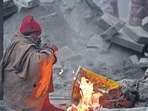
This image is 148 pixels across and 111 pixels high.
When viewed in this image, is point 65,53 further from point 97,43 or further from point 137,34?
point 137,34

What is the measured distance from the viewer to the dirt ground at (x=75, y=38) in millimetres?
10344

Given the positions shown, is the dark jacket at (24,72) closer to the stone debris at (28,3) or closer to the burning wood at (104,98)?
the burning wood at (104,98)

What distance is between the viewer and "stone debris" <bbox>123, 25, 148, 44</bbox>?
1049cm

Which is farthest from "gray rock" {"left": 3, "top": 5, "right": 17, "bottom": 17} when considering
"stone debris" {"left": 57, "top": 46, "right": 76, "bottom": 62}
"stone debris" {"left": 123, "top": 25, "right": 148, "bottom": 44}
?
"stone debris" {"left": 123, "top": 25, "right": 148, "bottom": 44}

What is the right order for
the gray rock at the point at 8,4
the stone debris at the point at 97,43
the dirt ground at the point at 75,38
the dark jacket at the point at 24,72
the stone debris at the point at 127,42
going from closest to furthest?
the dark jacket at the point at 24,72 < the dirt ground at the point at 75,38 < the stone debris at the point at 127,42 < the stone debris at the point at 97,43 < the gray rock at the point at 8,4

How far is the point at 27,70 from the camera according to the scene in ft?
20.8

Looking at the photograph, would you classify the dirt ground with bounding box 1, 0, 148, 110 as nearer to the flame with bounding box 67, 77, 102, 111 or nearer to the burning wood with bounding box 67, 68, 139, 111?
the flame with bounding box 67, 77, 102, 111

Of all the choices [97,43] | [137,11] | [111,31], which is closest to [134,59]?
[111,31]

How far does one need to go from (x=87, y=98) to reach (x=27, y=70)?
4.81 feet

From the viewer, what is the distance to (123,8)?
58.7 feet

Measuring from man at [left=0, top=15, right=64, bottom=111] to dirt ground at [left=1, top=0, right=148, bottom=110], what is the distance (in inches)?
117

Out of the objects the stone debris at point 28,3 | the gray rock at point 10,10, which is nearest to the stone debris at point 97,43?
the stone debris at point 28,3

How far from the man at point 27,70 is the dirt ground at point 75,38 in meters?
2.97

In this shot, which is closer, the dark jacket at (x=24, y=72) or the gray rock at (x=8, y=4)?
the dark jacket at (x=24, y=72)
